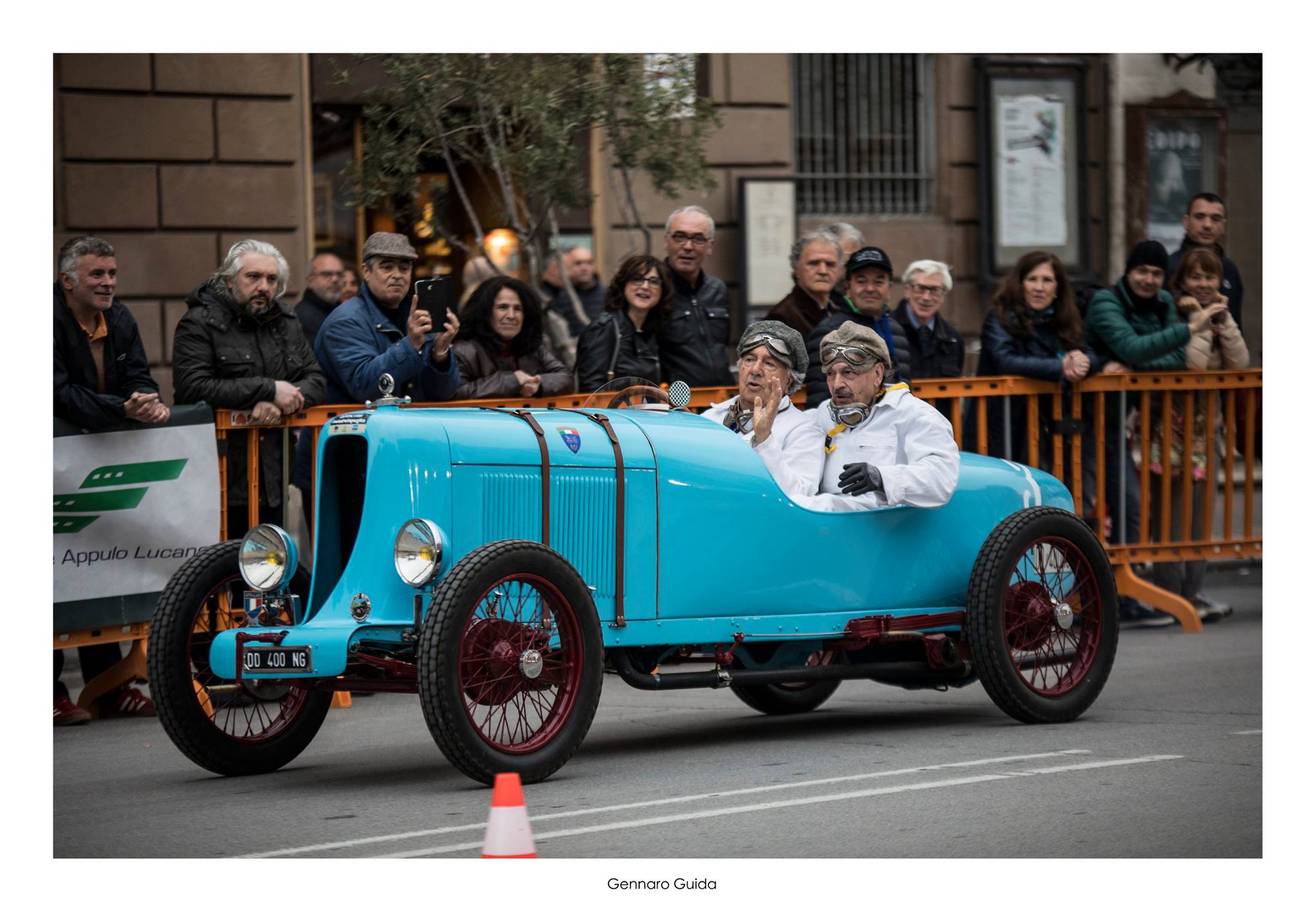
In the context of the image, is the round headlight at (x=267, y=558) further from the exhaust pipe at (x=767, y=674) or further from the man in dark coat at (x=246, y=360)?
the man in dark coat at (x=246, y=360)

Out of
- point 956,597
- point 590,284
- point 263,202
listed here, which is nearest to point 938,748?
A: point 956,597

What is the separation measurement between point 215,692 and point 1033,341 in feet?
17.9

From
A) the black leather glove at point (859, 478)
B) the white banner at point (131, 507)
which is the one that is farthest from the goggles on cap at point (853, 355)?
the white banner at point (131, 507)

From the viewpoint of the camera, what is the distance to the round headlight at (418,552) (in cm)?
620

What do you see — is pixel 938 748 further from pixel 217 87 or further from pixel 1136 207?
pixel 1136 207

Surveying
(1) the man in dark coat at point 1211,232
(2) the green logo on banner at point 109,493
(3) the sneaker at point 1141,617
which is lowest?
(3) the sneaker at point 1141,617

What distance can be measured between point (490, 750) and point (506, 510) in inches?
34.6

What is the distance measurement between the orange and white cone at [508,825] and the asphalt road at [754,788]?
42cm

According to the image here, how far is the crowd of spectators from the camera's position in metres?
8.43

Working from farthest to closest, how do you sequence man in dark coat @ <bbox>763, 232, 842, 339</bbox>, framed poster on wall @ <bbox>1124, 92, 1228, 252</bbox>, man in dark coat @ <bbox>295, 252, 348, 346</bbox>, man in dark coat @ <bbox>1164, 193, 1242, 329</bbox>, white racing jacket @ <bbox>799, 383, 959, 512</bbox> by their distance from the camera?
framed poster on wall @ <bbox>1124, 92, 1228, 252</bbox>
man in dark coat @ <bbox>1164, 193, 1242, 329</bbox>
man in dark coat @ <bbox>295, 252, 348, 346</bbox>
man in dark coat @ <bbox>763, 232, 842, 339</bbox>
white racing jacket @ <bbox>799, 383, 959, 512</bbox>

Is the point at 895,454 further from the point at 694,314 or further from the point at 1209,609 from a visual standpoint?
the point at 1209,609

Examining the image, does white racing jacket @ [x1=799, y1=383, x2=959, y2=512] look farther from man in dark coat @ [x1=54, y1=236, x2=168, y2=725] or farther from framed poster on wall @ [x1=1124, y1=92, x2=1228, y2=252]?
framed poster on wall @ [x1=1124, y1=92, x2=1228, y2=252]

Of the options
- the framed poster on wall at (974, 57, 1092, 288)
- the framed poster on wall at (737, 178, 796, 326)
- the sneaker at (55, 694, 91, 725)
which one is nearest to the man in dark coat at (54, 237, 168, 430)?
the sneaker at (55, 694, 91, 725)

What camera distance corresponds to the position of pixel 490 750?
6121 mm
